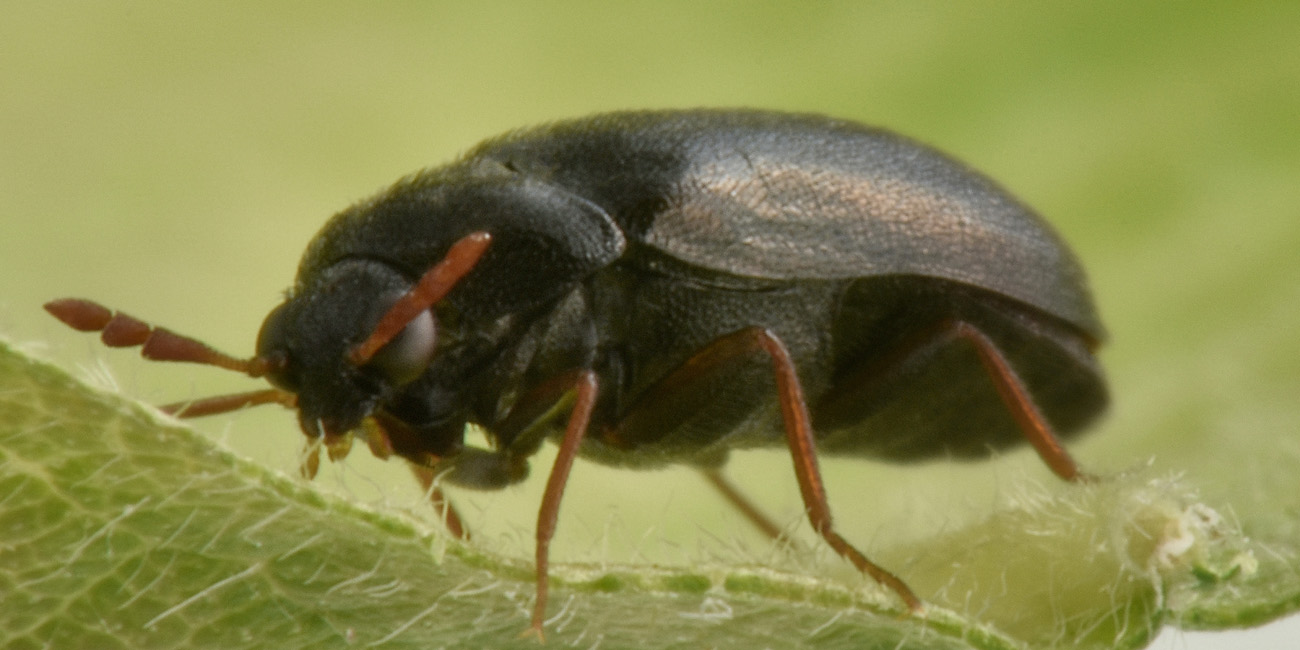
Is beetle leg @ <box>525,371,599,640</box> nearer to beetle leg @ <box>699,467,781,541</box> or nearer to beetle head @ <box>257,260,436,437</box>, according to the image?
beetle head @ <box>257,260,436,437</box>

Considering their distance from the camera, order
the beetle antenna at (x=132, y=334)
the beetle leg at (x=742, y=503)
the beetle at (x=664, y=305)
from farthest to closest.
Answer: the beetle leg at (x=742, y=503), the beetle at (x=664, y=305), the beetle antenna at (x=132, y=334)

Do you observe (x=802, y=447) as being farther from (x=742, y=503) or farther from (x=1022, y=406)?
(x=742, y=503)

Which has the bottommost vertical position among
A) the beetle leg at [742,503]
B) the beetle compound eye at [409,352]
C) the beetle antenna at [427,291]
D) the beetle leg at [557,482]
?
the beetle leg at [742,503]

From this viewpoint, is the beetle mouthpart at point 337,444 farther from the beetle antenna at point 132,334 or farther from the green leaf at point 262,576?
the green leaf at point 262,576

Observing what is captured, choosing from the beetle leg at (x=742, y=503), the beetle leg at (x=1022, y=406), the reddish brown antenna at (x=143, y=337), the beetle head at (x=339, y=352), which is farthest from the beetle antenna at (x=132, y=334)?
the beetle leg at (x=742, y=503)

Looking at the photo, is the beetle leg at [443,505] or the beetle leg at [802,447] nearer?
the beetle leg at [802,447]

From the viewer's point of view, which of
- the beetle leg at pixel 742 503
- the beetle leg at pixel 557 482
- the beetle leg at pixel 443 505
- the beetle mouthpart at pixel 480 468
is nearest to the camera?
the beetle leg at pixel 557 482

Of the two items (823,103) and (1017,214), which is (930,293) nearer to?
(1017,214)

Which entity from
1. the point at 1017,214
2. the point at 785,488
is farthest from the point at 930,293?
the point at 785,488
